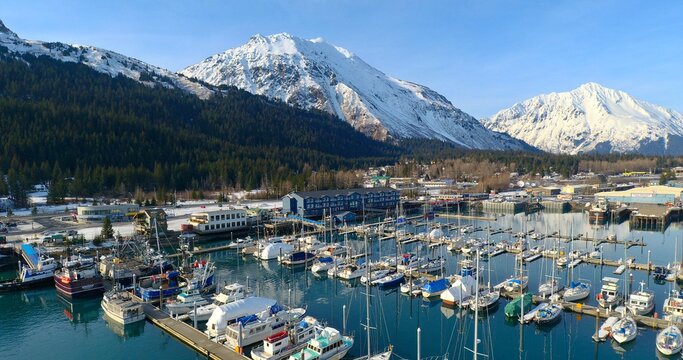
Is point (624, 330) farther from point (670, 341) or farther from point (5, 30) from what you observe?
point (5, 30)

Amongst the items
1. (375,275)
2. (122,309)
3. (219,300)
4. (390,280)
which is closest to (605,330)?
(390,280)

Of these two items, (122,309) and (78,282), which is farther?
(78,282)

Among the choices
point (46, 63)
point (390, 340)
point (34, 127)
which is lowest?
point (390, 340)

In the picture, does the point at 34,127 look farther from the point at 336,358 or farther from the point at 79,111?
the point at 336,358

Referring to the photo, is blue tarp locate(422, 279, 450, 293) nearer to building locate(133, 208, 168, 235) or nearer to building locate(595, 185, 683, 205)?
building locate(133, 208, 168, 235)

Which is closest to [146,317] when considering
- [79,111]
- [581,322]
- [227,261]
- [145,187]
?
[227,261]

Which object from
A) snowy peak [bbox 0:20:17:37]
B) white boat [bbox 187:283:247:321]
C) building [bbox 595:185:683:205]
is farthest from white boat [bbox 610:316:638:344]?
snowy peak [bbox 0:20:17:37]
